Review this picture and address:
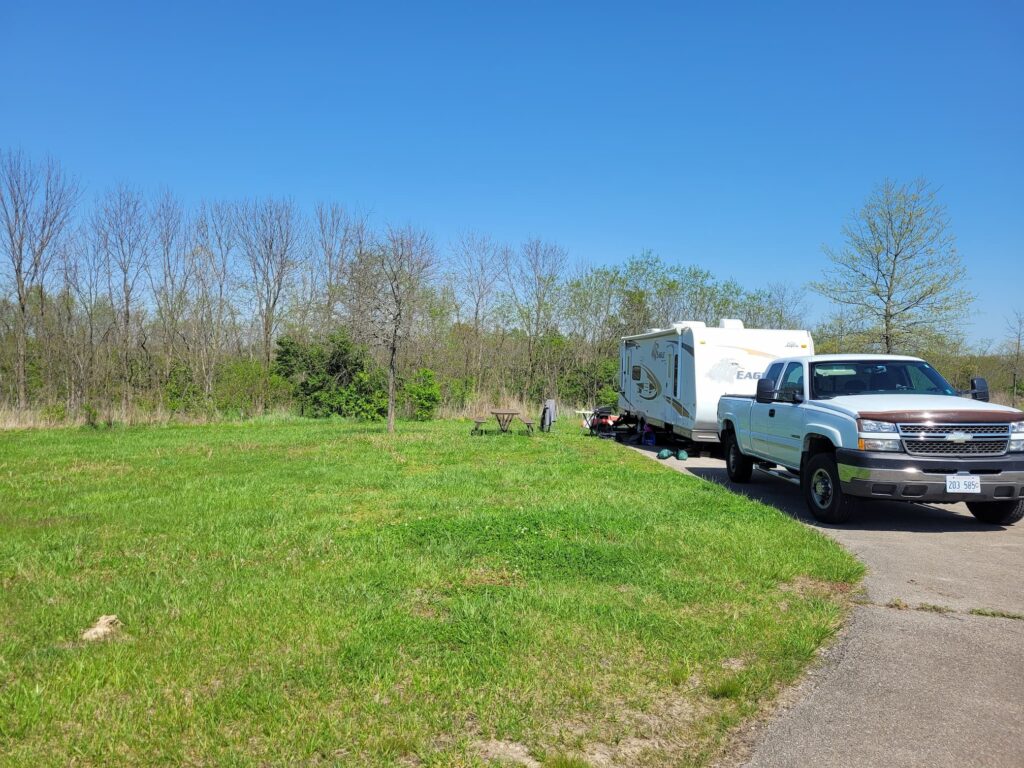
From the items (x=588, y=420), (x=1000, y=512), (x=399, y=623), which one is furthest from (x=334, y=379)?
(x=399, y=623)

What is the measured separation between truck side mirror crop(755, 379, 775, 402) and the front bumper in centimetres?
217

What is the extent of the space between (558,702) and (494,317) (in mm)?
26685

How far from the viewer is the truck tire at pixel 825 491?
784 centimetres

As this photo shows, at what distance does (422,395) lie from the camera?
77.8 ft

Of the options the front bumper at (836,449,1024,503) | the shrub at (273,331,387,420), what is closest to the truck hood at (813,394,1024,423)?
the front bumper at (836,449,1024,503)

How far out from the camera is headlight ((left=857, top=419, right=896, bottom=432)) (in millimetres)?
→ 7402

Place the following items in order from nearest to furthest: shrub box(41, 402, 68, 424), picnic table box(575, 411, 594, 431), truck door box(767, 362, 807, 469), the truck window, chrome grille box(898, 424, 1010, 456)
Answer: chrome grille box(898, 424, 1010, 456), truck door box(767, 362, 807, 469), the truck window, picnic table box(575, 411, 594, 431), shrub box(41, 402, 68, 424)

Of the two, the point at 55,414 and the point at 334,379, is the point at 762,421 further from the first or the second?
the point at 55,414

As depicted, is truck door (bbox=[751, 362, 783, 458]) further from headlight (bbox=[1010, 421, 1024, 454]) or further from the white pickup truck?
headlight (bbox=[1010, 421, 1024, 454])

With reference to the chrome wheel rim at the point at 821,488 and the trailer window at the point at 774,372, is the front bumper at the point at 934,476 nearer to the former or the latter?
the chrome wheel rim at the point at 821,488

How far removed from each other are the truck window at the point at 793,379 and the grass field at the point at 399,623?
6.02 ft

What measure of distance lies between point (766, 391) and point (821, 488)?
1658 mm

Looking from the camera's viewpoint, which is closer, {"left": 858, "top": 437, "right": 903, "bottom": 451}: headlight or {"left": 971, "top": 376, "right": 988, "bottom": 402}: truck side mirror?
{"left": 858, "top": 437, "right": 903, "bottom": 451}: headlight

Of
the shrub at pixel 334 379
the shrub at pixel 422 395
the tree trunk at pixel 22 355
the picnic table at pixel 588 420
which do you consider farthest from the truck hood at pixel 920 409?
the tree trunk at pixel 22 355
